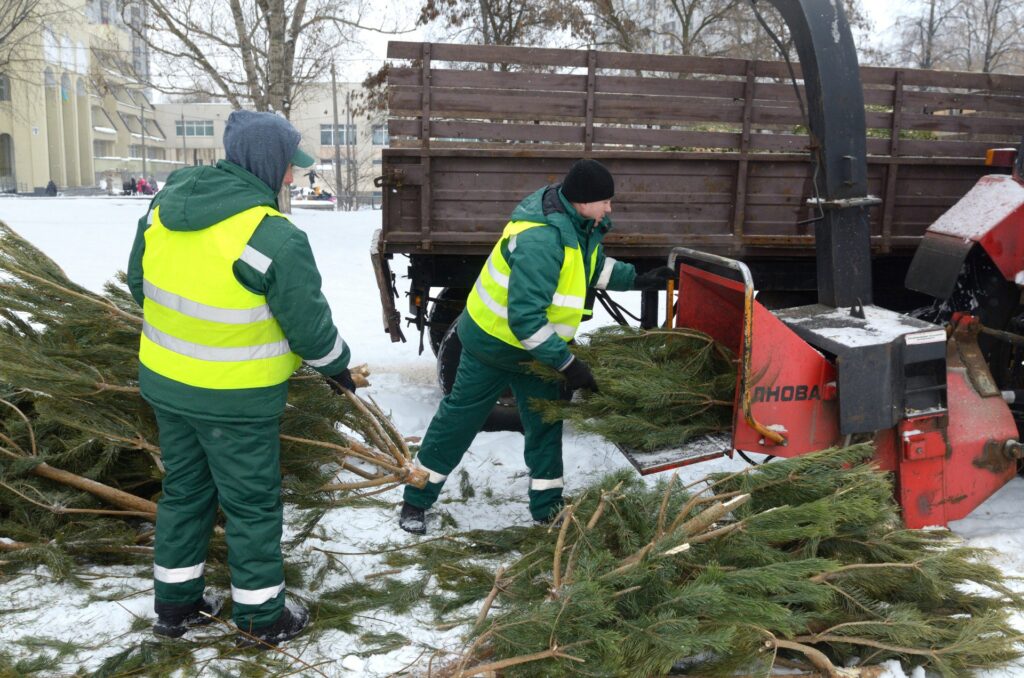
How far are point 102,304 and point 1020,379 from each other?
4592mm

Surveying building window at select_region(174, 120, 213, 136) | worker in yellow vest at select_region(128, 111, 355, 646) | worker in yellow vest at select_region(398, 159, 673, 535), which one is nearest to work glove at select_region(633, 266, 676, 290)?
worker in yellow vest at select_region(398, 159, 673, 535)

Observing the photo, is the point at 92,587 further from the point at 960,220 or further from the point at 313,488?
the point at 960,220

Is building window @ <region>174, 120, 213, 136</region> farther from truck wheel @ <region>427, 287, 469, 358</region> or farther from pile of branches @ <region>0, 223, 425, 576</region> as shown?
pile of branches @ <region>0, 223, 425, 576</region>

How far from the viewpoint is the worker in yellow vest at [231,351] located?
106 inches

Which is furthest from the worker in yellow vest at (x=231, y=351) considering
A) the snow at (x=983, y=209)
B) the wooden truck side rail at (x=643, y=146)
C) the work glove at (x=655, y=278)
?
the snow at (x=983, y=209)

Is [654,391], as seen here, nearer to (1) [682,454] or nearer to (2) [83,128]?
(1) [682,454]

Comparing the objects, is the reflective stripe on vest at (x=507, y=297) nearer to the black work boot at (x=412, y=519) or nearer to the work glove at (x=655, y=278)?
the work glove at (x=655, y=278)

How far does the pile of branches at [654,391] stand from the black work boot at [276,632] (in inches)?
50.8

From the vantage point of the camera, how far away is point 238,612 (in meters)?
2.91

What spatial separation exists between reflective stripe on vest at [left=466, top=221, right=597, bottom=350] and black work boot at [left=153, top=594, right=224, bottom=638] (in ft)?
5.19

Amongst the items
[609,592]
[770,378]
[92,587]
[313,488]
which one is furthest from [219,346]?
[770,378]

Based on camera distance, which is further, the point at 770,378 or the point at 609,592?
the point at 770,378

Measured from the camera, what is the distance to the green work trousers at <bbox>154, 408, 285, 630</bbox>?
9.28 ft

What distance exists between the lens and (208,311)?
2.72 meters
